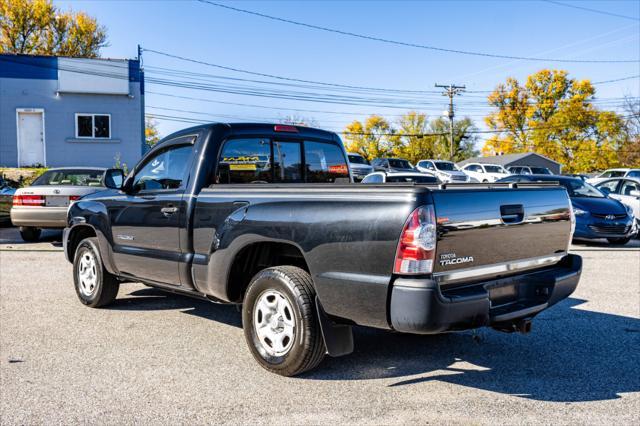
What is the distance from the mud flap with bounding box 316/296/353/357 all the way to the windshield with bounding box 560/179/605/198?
11.2 m

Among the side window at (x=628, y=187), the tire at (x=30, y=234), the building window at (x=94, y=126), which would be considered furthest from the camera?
the building window at (x=94, y=126)

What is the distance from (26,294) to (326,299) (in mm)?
4976

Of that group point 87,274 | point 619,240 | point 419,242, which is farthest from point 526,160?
point 419,242

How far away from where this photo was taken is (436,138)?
254ft

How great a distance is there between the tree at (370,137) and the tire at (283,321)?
7551cm

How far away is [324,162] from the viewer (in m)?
6.02

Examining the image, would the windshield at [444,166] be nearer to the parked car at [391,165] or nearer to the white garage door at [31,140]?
the parked car at [391,165]

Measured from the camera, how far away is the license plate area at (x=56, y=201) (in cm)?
1146

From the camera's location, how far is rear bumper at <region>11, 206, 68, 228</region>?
11422 millimetres

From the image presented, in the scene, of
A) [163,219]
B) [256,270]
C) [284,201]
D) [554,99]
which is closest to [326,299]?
[284,201]

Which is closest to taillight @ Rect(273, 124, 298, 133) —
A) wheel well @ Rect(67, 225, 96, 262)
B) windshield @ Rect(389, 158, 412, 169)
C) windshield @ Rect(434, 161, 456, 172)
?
wheel well @ Rect(67, 225, 96, 262)

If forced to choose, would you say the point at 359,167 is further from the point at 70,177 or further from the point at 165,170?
the point at 165,170

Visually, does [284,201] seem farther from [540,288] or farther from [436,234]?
[540,288]

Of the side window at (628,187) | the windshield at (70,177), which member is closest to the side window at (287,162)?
the windshield at (70,177)
